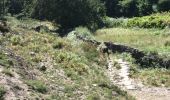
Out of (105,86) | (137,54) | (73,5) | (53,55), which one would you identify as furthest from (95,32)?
(105,86)

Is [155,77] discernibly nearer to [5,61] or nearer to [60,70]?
[60,70]

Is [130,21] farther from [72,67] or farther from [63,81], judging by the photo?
[63,81]

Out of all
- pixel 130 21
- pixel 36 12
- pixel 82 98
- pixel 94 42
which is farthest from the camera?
pixel 130 21

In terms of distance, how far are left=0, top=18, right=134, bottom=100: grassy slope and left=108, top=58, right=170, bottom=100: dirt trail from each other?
1.03 meters

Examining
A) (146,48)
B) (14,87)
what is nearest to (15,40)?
(14,87)

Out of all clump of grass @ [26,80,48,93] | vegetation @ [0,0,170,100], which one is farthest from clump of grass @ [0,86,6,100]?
clump of grass @ [26,80,48,93]

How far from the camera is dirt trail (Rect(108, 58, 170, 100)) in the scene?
21.4m

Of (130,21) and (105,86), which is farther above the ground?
(105,86)

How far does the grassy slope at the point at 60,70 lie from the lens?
16656 millimetres

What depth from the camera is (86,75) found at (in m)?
20.6

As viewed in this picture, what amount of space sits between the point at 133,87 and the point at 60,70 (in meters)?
4.31

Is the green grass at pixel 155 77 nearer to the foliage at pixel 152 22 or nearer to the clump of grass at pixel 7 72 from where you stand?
the clump of grass at pixel 7 72

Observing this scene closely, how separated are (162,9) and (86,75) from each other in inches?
1598

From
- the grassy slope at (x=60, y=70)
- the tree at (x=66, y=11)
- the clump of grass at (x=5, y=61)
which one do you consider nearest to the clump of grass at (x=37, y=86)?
the grassy slope at (x=60, y=70)
